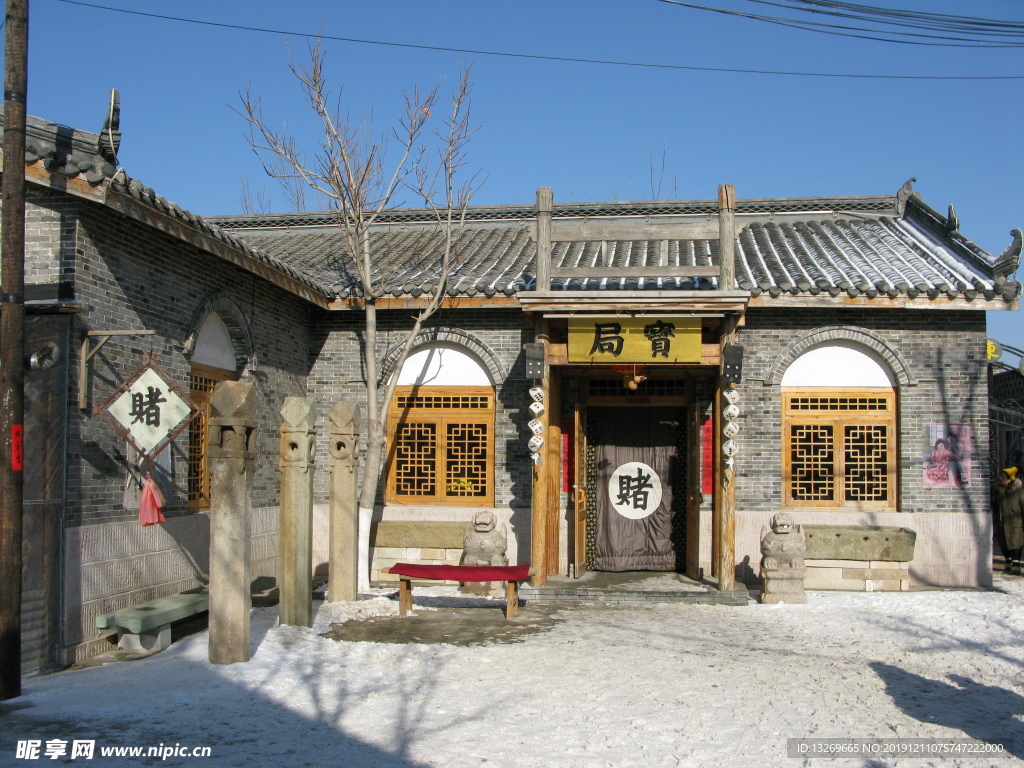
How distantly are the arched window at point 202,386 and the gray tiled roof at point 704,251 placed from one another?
2212mm

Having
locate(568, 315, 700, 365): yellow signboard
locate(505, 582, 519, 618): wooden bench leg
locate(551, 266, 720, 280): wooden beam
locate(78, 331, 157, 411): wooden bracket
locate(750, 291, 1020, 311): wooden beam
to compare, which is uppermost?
locate(551, 266, 720, 280): wooden beam

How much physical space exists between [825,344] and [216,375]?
26.4 ft

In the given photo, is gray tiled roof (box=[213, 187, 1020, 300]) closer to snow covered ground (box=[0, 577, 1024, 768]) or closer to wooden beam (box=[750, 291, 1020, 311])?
wooden beam (box=[750, 291, 1020, 311])

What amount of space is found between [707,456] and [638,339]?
2.33 meters

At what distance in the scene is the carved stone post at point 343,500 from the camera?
9.91 metres

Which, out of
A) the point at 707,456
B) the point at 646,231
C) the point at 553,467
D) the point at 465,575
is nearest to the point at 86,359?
the point at 465,575

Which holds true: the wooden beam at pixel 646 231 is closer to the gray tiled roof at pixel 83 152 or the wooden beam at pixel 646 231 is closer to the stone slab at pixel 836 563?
the stone slab at pixel 836 563

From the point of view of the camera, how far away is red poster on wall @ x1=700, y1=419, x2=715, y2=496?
1217cm

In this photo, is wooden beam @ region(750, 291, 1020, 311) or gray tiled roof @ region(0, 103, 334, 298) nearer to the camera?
gray tiled roof @ region(0, 103, 334, 298)

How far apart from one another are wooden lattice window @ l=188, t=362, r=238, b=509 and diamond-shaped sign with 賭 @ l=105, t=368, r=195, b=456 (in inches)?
40.3

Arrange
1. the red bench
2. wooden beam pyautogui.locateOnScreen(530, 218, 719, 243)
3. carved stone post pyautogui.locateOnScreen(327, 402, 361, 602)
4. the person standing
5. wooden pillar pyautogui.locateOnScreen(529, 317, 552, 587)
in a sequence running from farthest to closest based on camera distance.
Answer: the person standing → wooden pillar pyautogui.locateOnScreen(529, 317, 552, 587) → wooden beam pyautogui.locateOnScreen(530, 218, 719, 243) → carved stone post pyautogui.locateOnScreen(327, 402, 361, 602) → the red bench

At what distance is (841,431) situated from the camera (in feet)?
40.1

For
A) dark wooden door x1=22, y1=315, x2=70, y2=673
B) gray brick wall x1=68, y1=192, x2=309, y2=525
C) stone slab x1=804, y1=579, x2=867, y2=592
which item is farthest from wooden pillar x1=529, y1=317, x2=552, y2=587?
dark wooden door x1=22, y1=315, x2=70, y2=673

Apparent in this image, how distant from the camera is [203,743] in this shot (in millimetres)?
5578
